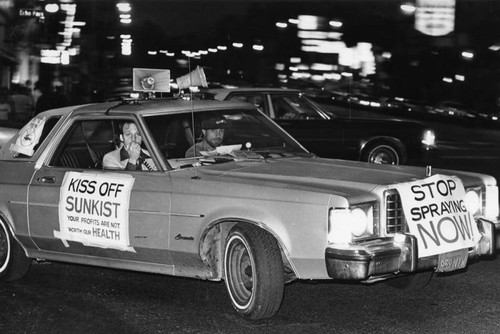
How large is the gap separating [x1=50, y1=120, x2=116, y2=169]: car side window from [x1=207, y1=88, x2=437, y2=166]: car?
5.48m

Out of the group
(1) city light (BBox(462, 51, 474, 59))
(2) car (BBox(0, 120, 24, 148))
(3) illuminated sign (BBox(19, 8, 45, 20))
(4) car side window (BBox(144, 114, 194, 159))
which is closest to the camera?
(4) car side window (BBox(144, 114, 194, 159))

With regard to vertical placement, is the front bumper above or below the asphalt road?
above

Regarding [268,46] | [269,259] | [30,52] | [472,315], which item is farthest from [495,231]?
[30,52]

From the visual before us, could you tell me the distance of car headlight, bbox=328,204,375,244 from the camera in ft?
16.7

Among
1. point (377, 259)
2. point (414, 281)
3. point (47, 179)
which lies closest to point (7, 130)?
point (47, 179)

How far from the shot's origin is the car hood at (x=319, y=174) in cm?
539

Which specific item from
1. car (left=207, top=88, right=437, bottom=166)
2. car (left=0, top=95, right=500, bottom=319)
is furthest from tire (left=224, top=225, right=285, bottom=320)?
car (left=207, top=88, right=437, bottom=166)

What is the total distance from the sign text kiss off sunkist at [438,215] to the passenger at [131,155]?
6.60 feet

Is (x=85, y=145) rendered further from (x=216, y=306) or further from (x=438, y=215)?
(x=438, y=215)

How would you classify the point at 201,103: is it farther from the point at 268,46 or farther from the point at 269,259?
the point at 268,46

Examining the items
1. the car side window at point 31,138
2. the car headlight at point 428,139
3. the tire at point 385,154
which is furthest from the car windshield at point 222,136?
the car headlight at point 428,139

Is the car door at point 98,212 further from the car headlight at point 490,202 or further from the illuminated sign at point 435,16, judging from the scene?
the illuminated sign at point 435,16

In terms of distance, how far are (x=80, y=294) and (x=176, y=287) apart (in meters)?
0.72

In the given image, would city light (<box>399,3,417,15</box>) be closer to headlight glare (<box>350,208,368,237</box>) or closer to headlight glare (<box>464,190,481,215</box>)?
headlight glare (<box>464,190,481,215</box>)
